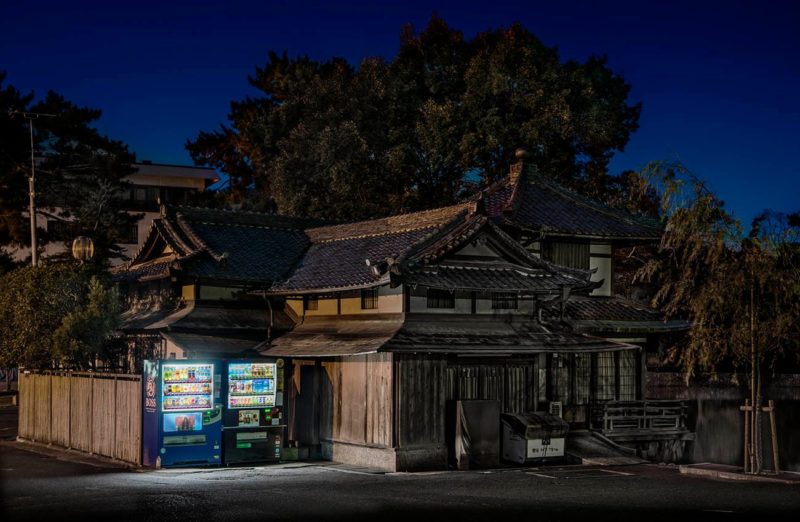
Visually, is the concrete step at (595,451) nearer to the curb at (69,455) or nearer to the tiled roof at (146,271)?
the curb at (69,455)

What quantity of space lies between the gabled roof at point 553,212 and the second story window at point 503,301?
5288mm

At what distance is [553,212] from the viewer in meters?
33.4

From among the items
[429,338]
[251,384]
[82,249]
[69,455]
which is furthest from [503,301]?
[82,249]

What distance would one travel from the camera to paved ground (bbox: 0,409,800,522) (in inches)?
631

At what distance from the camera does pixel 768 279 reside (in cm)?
2139

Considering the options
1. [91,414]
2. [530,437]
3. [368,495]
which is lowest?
[368,495]

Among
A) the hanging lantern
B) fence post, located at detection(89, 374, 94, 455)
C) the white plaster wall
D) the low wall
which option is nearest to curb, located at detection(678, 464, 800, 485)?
the low wall

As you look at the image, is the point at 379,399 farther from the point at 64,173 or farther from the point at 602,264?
the point at 64,173

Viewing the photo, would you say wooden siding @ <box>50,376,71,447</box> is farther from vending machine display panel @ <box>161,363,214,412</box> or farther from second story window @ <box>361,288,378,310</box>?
second story window @ <box>361,288,378,310</box>

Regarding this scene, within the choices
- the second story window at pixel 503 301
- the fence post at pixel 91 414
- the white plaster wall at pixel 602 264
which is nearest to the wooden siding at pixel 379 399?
the second story window at pixel 503 301

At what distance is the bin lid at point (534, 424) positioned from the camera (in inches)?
953

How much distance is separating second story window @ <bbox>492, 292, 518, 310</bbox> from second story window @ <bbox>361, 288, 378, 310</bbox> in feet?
10.6

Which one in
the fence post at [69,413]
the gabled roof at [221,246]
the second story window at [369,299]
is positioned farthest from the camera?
the gabled roof at [221,246]

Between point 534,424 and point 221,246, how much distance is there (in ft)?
35.9
